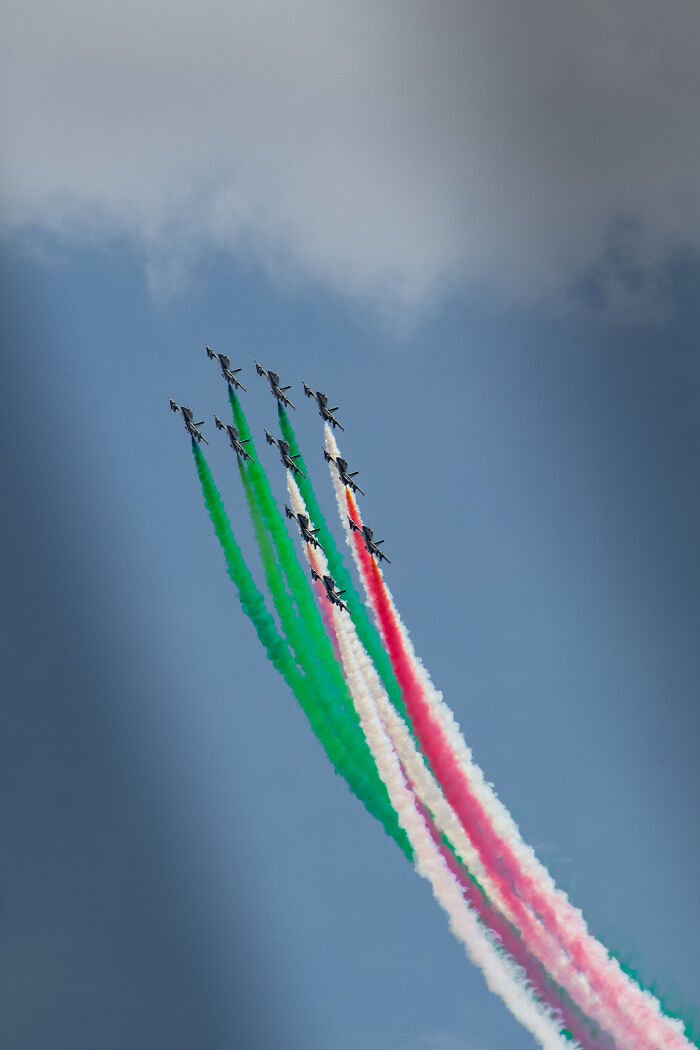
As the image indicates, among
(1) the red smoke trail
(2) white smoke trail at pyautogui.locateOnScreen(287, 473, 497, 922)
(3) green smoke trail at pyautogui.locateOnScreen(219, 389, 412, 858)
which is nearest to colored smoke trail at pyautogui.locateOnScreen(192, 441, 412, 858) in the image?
(3) green smoke trail at pyautogui.locateOnScreen(219, 389, 412, 858)

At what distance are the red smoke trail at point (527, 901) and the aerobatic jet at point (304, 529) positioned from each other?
4.03 metres

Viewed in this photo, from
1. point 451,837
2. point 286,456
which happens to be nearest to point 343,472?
point 286,456

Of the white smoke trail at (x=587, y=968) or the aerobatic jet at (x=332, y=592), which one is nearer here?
the white smoke trail at (x=587, y=968)

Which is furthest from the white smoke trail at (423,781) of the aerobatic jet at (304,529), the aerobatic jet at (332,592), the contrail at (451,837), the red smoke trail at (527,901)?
the aerobatic jet at (304,529)

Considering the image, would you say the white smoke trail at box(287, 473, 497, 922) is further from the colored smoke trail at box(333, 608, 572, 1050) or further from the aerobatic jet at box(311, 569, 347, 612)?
the aerobatic jet at box(311, 569, 347, 612)

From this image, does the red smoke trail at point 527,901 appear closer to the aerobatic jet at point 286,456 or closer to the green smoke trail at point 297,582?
the green smoke trail at point 297,582

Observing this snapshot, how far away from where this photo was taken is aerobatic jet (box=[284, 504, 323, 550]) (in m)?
64.2

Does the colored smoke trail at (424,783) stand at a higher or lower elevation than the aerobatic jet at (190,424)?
lower

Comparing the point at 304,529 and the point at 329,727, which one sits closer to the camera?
the point at 329,727

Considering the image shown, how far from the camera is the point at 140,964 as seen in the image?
100m

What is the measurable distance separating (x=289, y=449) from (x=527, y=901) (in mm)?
23365

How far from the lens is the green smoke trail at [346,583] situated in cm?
6178

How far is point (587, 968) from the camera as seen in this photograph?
56375mm

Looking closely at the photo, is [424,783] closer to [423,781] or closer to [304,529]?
[423,781]
